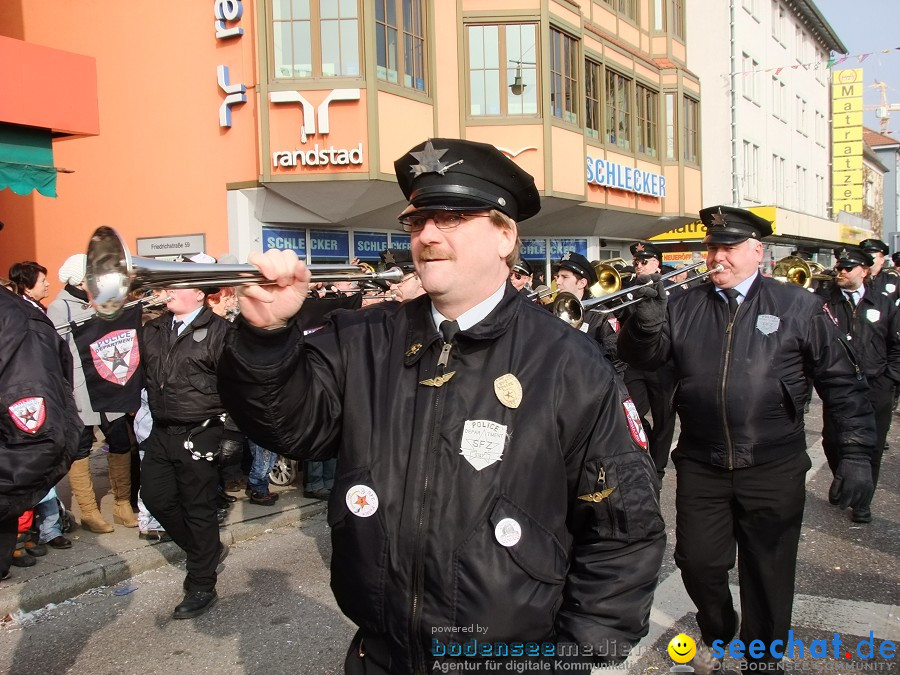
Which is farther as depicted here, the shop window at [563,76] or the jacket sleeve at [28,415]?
the shop window at [563,76]

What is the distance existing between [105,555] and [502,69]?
43.9 ft

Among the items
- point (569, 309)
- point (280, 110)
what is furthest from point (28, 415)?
point (280, 110)

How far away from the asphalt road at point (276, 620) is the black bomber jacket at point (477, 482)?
2315 mm

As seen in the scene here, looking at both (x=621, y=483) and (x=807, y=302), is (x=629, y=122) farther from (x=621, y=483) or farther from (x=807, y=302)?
(x=621, y=483)

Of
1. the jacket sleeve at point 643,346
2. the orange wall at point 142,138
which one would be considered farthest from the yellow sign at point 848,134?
the jacket sleeve at point 643,346

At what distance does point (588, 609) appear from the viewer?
6.84ft

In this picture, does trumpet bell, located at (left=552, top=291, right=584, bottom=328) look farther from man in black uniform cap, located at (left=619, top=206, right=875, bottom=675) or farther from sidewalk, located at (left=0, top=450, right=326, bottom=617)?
sidewalk, located at (left=0, top=450, right=326, bottom=617)

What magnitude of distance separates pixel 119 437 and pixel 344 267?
5.47 metres

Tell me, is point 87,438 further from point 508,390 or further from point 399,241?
point 399,241

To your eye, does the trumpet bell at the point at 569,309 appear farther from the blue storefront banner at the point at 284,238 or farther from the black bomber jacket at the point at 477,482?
the blue storefront banner at the point at 284,238

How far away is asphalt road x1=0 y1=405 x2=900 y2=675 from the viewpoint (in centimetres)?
444

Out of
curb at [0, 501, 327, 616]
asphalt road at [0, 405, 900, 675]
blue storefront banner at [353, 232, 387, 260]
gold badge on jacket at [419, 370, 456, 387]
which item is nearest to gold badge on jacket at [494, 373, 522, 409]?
gold badge on jacket at [419, 370, 456, 387]

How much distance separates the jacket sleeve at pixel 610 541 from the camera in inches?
82.1

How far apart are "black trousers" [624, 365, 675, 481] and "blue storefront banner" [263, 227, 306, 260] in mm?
7787
